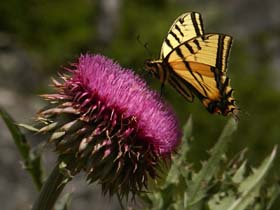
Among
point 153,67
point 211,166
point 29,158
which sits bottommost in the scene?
point 211,166

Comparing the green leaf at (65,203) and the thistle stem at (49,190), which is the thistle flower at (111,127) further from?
the green leaf at (65,203)

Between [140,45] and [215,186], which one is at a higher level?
[215,186]

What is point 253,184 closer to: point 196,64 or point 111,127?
point 196,64

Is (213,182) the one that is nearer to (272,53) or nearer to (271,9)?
(272,53)

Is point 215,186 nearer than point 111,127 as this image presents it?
No

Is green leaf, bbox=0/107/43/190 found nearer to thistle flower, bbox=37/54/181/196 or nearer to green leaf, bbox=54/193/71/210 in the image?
green leaf, bbox=54/193/71/210

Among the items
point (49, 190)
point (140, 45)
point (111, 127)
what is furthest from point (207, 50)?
point (140, 45)

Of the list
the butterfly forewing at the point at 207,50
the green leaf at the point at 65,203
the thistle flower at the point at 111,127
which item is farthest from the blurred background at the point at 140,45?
the thistle flower at the point at 111,127
